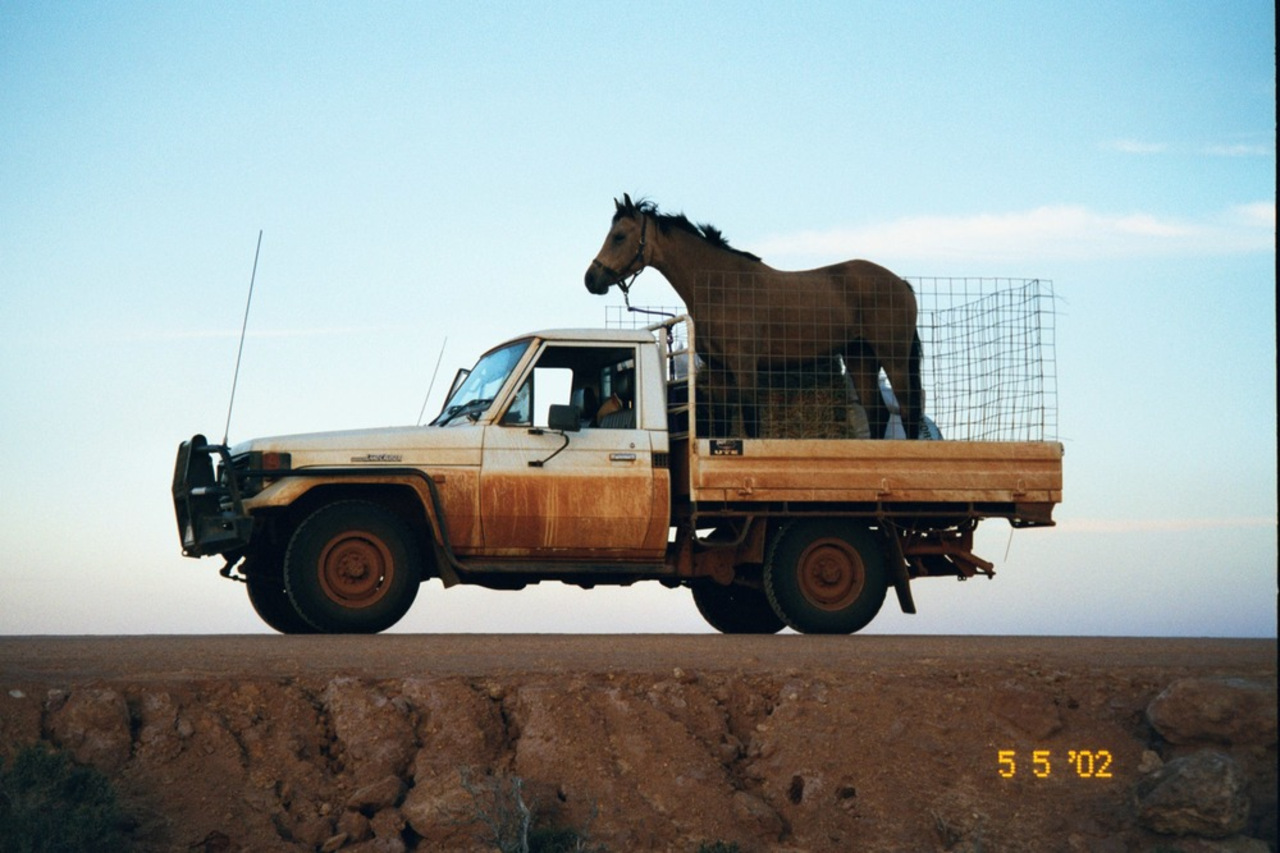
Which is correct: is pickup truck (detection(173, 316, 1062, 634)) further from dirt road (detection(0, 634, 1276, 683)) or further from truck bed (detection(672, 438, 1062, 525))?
dirt road (detection(0, 634, 1276, 683))

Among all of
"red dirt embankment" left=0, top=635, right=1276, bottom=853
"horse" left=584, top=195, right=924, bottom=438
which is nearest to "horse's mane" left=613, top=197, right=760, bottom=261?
"horse" left=584, top=195, right=924, bottom=438

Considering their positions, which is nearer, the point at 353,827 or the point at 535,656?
the point at 353,827

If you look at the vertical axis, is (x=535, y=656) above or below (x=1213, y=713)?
above

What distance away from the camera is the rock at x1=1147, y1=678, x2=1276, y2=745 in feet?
32.4

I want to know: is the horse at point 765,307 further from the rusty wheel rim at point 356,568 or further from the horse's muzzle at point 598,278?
the rusty wheel rim at point 356,568

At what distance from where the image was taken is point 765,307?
588 inches

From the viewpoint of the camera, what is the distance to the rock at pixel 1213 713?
9867 mm

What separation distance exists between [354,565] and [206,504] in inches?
52.0

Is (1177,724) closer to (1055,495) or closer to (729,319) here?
(1055,495)

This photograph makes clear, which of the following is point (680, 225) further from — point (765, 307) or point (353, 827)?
point (353, 827)

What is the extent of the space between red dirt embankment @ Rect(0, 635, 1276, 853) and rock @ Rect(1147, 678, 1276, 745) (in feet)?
0.05

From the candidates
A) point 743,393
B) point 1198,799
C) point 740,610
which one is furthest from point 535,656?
point 740,610

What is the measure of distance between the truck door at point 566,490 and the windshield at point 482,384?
273mm
